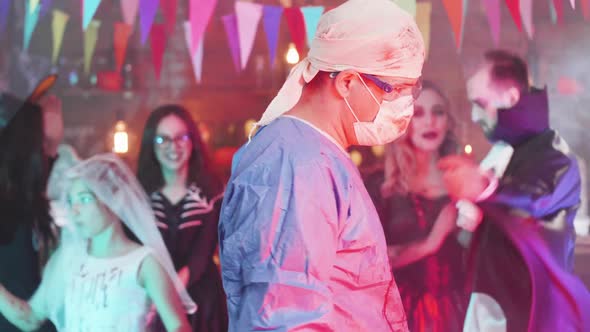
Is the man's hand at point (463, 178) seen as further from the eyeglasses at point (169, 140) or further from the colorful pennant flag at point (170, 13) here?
the colorful pennant flag at point (170, 13)

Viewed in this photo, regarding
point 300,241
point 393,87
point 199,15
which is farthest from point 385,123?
Answer: point 199,15

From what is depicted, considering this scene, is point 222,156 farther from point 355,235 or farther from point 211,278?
point 355,235

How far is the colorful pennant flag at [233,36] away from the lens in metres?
3.27

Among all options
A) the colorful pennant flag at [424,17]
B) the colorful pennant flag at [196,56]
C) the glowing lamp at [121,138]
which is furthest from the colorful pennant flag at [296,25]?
the glowing lamp at [121,138]

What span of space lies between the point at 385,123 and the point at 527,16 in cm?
171

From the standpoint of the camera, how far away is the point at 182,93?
3.30 meters

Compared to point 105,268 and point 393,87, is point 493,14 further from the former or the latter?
point 105,268

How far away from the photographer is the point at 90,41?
3.32 m

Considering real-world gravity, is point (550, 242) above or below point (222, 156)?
below

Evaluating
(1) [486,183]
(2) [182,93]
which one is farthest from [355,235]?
(2) [182,93]

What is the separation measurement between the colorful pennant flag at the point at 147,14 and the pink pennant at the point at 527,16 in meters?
1.61

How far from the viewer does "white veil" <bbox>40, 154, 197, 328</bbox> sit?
3217 millimetres

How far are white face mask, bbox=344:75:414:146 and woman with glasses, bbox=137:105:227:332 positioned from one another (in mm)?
1623

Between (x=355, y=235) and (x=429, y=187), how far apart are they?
1732 millimetres
